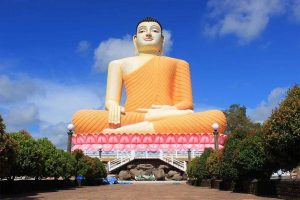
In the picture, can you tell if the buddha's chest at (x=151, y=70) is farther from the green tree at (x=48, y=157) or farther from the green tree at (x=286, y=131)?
the green tree at (x=286, y=131)

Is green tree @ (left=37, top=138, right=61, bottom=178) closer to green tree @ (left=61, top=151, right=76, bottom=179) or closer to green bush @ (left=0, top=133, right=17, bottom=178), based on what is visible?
green tree @ (left=61, top=151, right=76, bottom=179)

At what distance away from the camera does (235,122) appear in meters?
60.0

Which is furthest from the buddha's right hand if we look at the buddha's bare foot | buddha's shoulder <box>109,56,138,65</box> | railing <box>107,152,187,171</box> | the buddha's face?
the buddha's face

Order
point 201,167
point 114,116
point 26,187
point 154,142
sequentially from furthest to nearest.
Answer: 1. point 114,116
2. point 154,142
3. point 201,167
4. point 26,187

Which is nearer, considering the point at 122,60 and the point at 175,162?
the point at 175,162

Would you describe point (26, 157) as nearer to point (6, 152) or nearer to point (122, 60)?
point (6, 152)

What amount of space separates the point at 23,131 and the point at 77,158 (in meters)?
7.28

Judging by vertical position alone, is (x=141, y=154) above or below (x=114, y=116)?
below

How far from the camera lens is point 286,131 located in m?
11.6

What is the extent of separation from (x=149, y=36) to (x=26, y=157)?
28250 mm

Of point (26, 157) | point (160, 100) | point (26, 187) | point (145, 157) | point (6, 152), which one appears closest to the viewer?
point (6, 152)

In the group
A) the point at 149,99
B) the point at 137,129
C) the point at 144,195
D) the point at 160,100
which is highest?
the point at 149,99

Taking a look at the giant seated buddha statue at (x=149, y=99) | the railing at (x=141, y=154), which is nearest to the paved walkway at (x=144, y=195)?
the railing at (x=141, y=154)

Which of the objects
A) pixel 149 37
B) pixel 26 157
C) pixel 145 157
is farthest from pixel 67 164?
pixel 149 37
